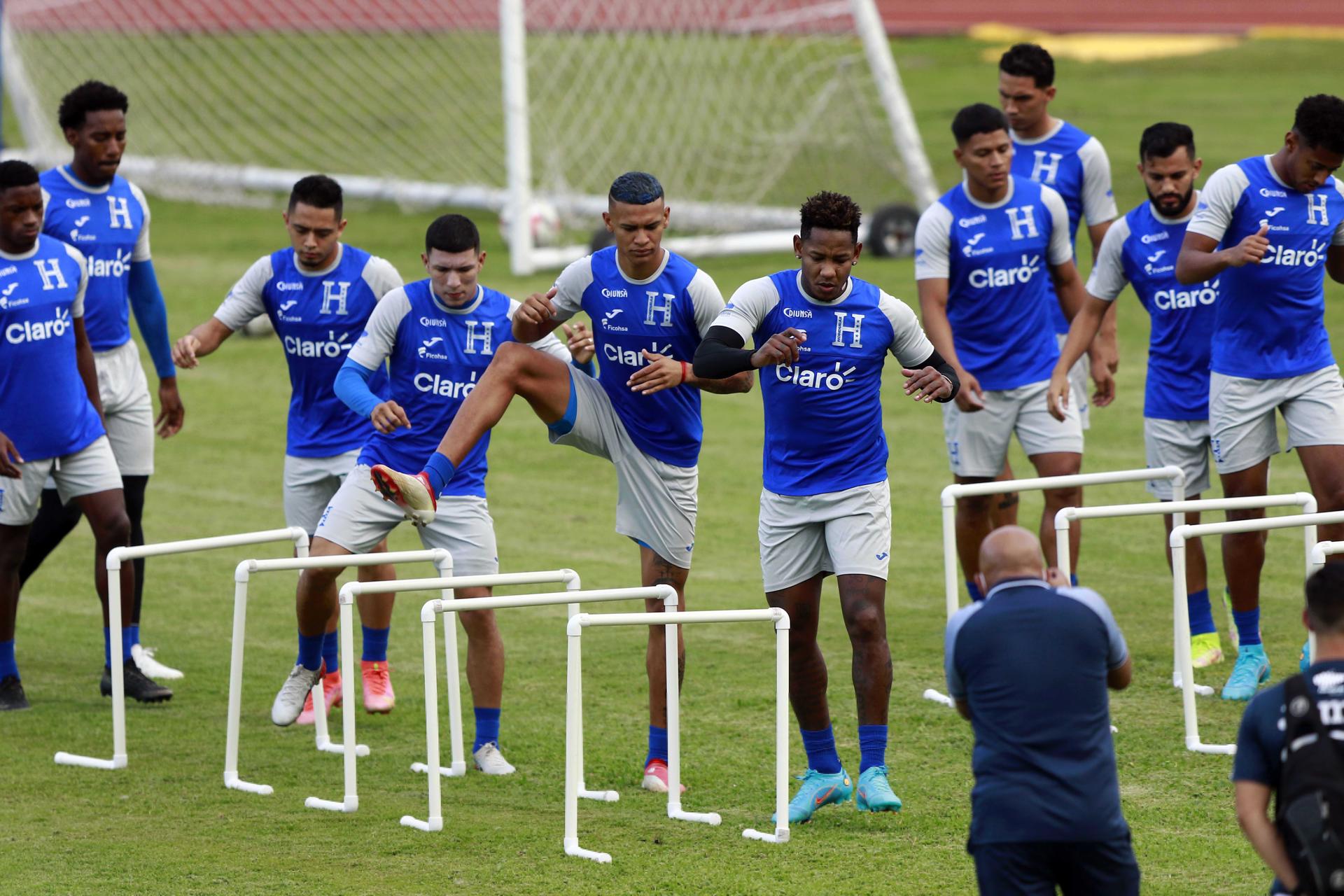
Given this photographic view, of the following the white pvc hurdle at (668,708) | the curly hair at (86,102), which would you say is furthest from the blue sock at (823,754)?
the curly hair at (86,102)

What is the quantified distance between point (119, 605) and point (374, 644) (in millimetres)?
1505

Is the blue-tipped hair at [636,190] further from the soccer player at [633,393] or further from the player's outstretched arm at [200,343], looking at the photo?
the player's outstretched arm at [200,343]

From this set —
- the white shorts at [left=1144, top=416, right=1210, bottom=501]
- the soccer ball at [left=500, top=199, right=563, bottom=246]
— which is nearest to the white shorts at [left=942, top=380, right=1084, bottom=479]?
the white shorts at [left=1144, top=416, right=1210, bottom=501]

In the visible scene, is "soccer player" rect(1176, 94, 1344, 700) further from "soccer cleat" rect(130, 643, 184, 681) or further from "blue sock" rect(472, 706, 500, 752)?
"soccer cleat" rect(130, 643, 184, 681)

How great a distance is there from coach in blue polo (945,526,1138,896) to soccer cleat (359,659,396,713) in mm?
4433

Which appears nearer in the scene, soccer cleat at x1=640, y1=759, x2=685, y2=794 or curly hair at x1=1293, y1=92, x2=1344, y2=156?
soccer cleat at x1=640, y1=759, x2=685, y2=794

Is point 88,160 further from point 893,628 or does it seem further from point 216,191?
point 216,191

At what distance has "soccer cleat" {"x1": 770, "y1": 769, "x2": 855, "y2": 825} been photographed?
6738 millimetres

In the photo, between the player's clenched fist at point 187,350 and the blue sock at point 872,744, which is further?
the player's clenched fist at point 187,350

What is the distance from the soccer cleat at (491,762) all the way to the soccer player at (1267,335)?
3.33 metres

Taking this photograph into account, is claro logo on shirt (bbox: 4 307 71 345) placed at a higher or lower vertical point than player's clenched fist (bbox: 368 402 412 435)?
higher

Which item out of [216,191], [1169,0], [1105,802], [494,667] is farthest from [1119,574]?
[1169,0]

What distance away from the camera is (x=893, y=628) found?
962 cm

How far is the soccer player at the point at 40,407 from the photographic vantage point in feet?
27.1
